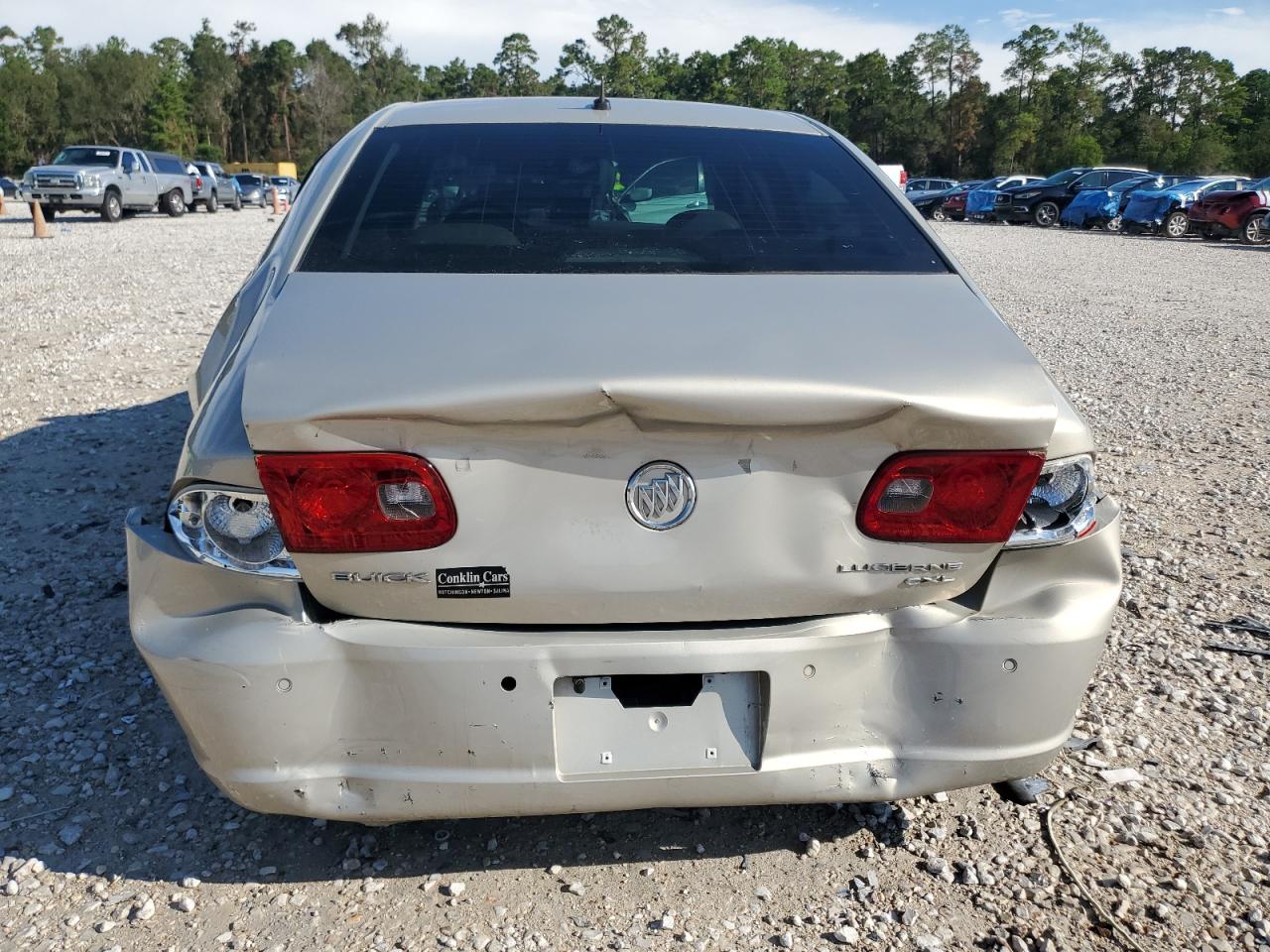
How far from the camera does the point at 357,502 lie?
1854 mm

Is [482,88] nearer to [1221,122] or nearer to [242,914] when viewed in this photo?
[1221,122]

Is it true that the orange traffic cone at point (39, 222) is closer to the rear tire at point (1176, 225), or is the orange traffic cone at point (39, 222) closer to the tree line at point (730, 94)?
the rear tire at point (1176, 225)

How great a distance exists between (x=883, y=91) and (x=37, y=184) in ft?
254

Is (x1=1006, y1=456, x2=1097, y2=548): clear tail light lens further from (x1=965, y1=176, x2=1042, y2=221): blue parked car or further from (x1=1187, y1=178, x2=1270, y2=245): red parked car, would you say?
(x1=965, y1=176, x2=1042, y2=221): blue parked car

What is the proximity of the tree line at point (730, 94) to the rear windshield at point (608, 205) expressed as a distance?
190 ft

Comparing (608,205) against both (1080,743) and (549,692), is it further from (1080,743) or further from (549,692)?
(1080,743)

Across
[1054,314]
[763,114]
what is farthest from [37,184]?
[763,114]

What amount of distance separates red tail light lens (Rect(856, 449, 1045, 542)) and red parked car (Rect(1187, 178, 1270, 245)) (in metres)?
24.5

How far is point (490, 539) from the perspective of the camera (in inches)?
74.2

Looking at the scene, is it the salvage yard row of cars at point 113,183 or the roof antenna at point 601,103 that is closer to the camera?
the roof antenna at point 601,103

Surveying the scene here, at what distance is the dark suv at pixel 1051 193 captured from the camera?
99.1 feet

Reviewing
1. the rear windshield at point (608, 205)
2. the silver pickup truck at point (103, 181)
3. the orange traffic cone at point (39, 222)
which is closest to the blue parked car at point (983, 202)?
A: the silver pickup truck at point (103, 181)

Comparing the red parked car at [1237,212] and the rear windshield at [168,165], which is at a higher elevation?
the red parked car at [1237,212]

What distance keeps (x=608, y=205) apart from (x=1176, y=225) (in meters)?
26.9
